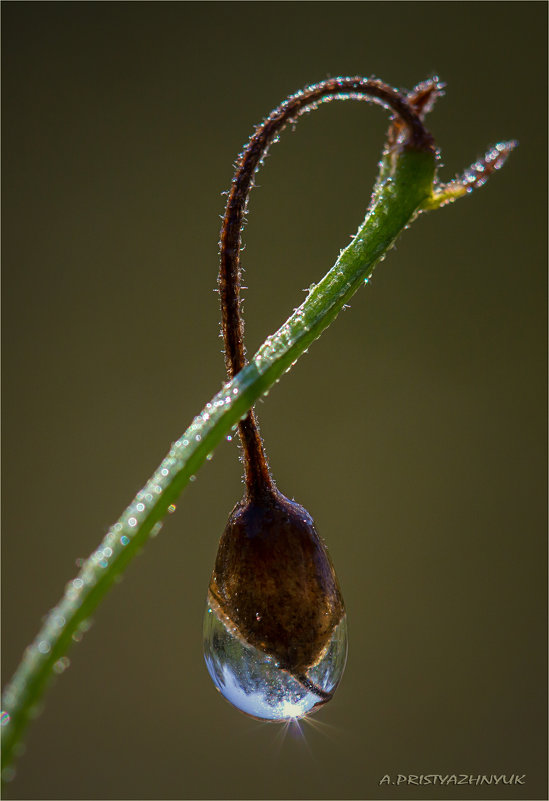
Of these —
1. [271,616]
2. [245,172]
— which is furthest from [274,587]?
[245,172]

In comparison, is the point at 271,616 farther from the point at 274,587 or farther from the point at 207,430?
the point at 207,430

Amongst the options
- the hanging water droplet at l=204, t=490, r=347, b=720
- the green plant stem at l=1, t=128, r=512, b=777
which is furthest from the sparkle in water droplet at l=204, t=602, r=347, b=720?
the green plant stem at l=1, t=128, r=512, b=777

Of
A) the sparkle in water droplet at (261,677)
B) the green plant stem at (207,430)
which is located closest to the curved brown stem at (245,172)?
the green plant stem at (207,430)

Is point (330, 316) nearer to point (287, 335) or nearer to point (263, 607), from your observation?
point (287, 335)

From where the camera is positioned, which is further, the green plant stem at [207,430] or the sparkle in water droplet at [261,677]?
the sparkle in water droplet at [261,677]

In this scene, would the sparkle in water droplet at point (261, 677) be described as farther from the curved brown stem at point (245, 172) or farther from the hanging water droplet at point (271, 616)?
the curved brown stem at point (245, 172)

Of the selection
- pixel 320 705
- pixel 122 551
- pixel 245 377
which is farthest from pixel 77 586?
pixel 320 705

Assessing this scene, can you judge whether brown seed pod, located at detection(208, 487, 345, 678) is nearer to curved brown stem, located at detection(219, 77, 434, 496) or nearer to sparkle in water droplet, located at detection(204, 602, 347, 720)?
sparkle in water droplet, located at detection(204, 602, 347, 720)
